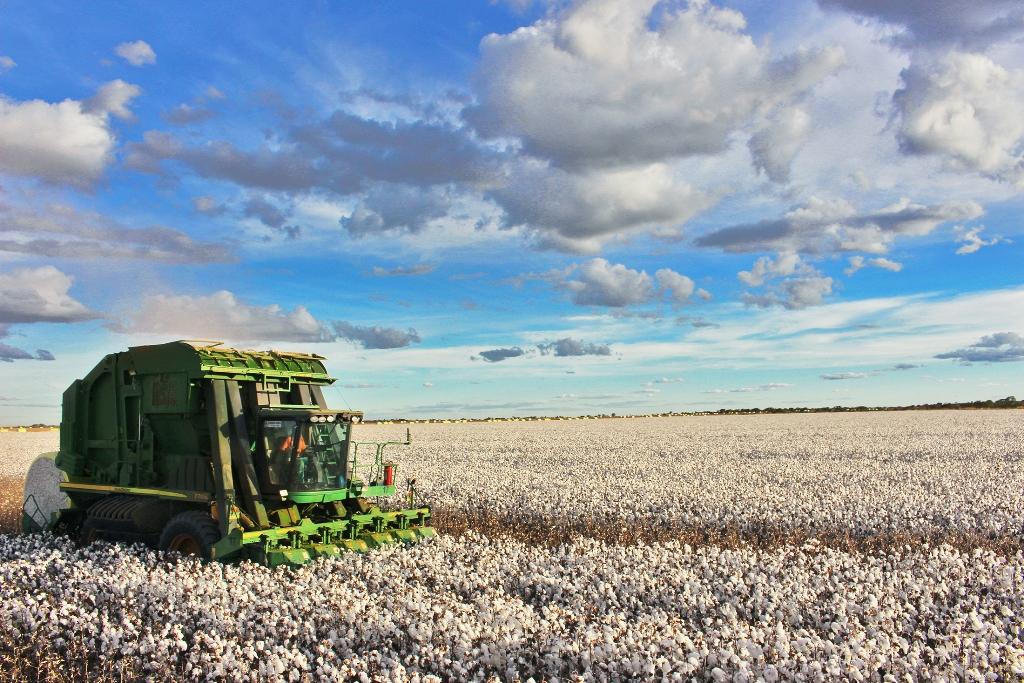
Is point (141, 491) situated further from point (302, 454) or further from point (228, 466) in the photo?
point (302, 454)

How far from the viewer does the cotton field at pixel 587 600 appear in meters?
6.64

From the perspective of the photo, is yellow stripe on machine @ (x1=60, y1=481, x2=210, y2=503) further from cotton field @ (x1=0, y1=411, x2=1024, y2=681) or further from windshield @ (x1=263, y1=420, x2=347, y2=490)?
windshield @ (x1=263, y1=420, x2=347, y2=490)

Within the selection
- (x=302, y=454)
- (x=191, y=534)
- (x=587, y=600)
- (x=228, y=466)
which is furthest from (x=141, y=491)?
(x=587, y=600)

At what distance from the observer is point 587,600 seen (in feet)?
30.0

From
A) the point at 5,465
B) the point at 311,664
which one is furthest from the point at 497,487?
the point at 5,465

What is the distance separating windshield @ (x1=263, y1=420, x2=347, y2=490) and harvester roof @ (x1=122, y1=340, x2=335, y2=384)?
1.13 meters

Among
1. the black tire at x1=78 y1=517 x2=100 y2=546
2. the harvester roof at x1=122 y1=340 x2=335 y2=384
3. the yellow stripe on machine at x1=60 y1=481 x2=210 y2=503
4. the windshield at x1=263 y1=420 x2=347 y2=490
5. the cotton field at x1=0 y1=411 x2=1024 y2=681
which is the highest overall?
the harvester roof at x1=122 y1=340 x2=335 y2=384

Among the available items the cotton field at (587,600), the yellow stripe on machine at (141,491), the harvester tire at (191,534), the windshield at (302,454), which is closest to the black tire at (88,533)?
the cotton field at (587,600)

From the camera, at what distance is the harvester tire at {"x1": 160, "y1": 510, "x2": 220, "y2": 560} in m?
11.2

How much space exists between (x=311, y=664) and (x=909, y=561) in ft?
26.3

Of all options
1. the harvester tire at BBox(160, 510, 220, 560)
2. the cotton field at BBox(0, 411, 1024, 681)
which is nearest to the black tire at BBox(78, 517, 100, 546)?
the cotton field at BBox(0, 411, 1024, 681)

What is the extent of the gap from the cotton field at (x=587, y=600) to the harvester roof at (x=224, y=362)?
9.46ft

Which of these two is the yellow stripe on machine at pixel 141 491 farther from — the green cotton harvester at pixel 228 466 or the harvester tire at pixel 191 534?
the harvester tire at pixel 191 534

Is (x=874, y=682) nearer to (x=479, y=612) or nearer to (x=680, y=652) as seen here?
(x=680, y=652)
